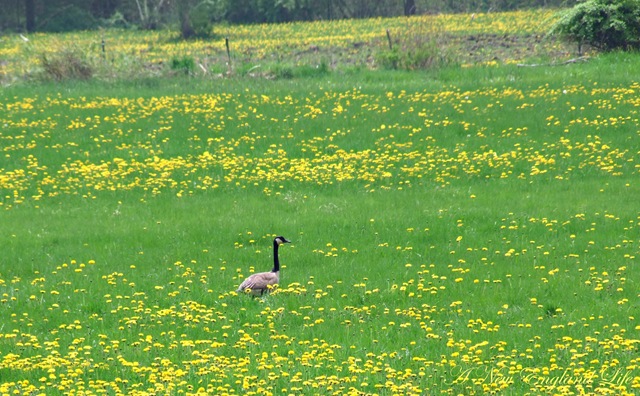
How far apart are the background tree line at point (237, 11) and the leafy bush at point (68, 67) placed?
37.6 m

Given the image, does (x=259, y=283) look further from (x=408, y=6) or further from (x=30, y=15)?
(x=30, y=15)

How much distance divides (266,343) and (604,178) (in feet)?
45.4

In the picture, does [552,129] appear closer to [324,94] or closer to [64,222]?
[324,94]

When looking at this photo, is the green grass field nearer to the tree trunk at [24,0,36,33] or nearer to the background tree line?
the background tree line

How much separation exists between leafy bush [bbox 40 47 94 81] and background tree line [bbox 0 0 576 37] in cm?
3756

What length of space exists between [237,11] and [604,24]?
52.9 meters

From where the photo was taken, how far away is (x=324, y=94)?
36.2 metres

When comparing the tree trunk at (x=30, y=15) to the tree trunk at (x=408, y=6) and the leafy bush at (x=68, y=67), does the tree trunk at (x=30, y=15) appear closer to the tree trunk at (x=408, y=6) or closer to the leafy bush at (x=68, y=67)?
the tree trunk at (x=408, y=6)

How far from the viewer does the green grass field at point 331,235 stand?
11727mm

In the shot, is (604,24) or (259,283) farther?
(604,24)

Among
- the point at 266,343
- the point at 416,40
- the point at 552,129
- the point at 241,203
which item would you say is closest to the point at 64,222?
the point at 241,203

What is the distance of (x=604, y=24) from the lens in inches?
1556

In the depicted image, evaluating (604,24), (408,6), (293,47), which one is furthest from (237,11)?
(604,24)

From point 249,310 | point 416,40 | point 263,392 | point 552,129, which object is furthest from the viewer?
point 416,40
